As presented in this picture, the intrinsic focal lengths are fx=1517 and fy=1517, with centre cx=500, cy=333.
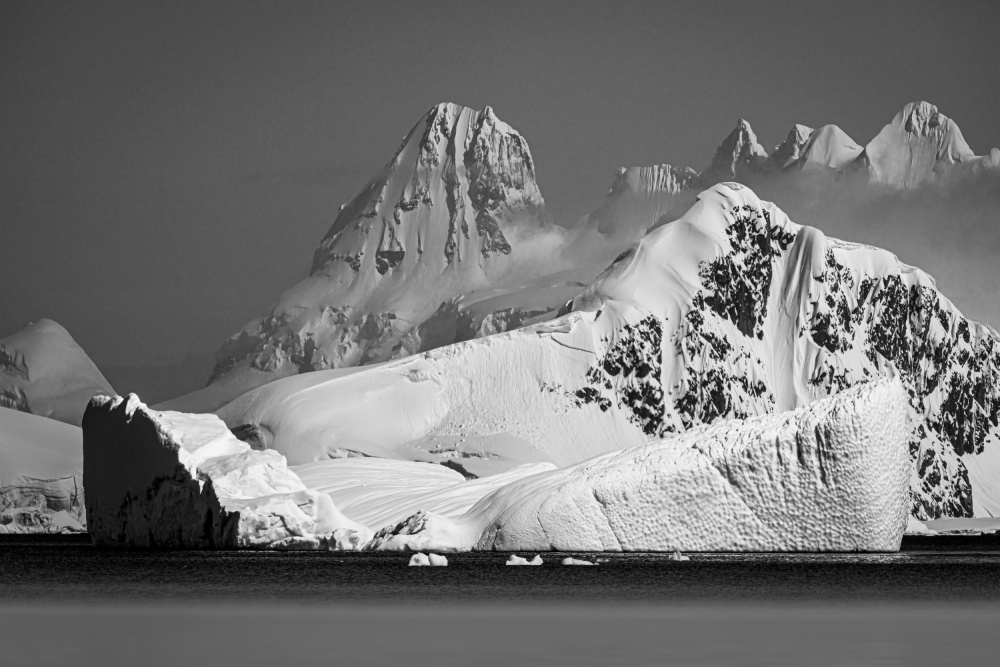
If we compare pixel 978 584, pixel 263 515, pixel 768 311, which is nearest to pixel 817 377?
pixel 768 311

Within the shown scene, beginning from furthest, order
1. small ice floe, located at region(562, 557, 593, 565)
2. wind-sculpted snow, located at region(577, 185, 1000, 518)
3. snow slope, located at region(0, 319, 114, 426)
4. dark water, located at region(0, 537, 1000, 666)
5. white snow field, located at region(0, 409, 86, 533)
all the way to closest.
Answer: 1. snow slope, located at region(0, 319, 114, 426)
2. wind-sculpted snow, located at region(577, 185, 1000, 518)
3. white snow field, located at region(0, 409, 86, 533)
4. small ice floe, located at region(562, 557, 593, 565)
5. dark water, located at region(0, 537, 1000, 666)

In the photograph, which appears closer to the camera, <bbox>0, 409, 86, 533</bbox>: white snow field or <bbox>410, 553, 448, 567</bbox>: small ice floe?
<bbox>410, 553, 448, 567</bbox>: small ice floe

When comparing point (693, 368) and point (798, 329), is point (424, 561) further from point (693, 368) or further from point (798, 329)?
point (798, 329)

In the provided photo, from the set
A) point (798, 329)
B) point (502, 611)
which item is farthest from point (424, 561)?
point (798, 329)

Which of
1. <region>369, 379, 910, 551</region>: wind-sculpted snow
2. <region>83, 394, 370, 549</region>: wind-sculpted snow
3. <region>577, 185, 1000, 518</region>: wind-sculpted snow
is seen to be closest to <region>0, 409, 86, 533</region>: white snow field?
<region>83, 394, 370, 549</region>: wind-sculpted snow

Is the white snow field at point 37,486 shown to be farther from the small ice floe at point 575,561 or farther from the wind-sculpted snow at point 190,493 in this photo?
the small ice floe at point 575,561

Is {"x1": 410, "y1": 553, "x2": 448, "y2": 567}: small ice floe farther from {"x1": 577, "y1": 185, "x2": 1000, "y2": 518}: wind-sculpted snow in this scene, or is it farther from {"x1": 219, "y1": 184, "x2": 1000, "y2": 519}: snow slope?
{"x1": 577, "y1": 185, "x2": 1000, "y2": 518}: wind-sculpted snow
